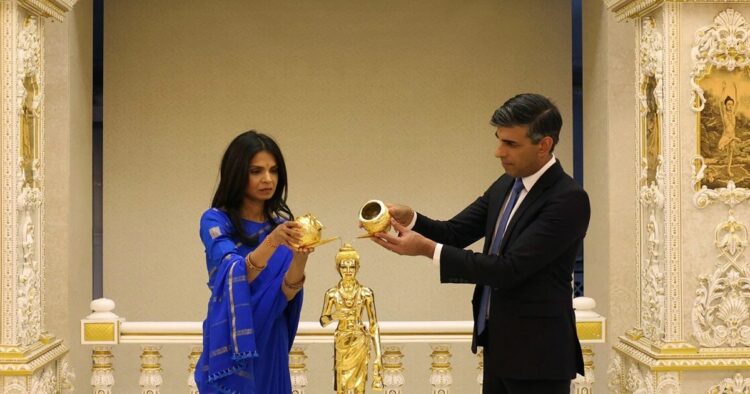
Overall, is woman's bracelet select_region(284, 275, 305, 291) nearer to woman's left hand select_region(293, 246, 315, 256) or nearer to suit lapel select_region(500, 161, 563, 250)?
woman's left hand select_region(293, 246, 315, 256)

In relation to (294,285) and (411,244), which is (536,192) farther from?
(294,285)

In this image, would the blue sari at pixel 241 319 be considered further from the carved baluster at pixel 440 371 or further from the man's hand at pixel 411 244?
the carved baluster at pixel 440 371

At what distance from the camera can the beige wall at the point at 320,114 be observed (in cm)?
960

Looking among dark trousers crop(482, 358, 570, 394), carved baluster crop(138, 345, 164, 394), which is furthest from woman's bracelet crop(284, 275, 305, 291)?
carved baluster crop(138, 345, 164, 394)

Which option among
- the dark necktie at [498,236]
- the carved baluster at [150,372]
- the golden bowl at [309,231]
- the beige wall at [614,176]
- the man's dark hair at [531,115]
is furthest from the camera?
the beige wall at [614,176]

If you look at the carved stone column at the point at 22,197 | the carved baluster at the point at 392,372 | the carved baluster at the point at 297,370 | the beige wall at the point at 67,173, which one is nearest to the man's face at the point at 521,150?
the carved baluster at the point at 392,372

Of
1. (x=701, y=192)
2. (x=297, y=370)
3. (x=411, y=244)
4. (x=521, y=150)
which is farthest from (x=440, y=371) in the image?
(x=521, y=150)

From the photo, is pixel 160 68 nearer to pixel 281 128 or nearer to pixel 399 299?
pixel 281 128

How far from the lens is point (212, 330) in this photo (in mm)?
4746

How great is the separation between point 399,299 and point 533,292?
5.15 metres

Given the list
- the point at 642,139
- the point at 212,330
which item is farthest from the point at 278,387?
the point at 642,139

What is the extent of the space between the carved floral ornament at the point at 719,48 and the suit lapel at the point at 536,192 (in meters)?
1.93

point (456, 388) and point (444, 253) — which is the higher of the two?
point (444, 253)

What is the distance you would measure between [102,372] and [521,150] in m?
3.59
